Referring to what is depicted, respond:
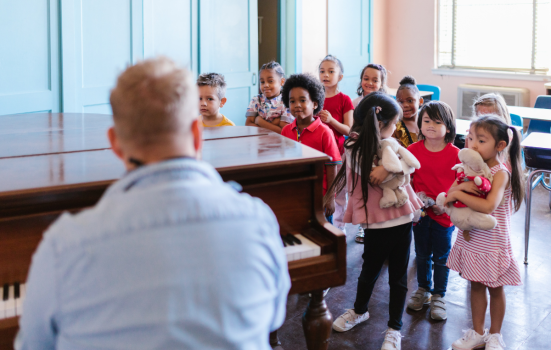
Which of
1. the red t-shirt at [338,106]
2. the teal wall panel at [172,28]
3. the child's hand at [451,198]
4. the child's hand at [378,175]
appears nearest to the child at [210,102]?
the red t-shirt at [338,106]

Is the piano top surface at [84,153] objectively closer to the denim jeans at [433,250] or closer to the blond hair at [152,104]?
the blond hair at [152,104]

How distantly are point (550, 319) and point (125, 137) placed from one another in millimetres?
2499

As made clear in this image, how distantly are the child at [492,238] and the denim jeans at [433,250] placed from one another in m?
0.32

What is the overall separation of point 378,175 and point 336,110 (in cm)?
142

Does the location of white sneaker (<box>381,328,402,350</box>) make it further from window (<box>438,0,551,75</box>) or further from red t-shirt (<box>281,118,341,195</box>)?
window (<box>438,0,551,75</box>)

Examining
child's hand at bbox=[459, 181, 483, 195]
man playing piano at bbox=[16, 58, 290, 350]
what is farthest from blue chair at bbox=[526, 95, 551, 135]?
man playing piano at bbox=[16, 58, 290, 350]

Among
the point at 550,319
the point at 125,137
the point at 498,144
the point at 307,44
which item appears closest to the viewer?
the point at 125,137

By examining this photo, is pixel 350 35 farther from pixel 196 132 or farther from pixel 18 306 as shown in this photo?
pixel 196 132

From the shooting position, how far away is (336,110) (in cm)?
355

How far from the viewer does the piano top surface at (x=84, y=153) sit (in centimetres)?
151

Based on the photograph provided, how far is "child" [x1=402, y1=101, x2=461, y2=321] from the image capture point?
102 inches

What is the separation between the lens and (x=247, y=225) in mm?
818

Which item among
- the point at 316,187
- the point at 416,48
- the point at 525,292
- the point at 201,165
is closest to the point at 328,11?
the point at 416,48

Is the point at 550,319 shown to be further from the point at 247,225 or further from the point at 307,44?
the point at 307,44
